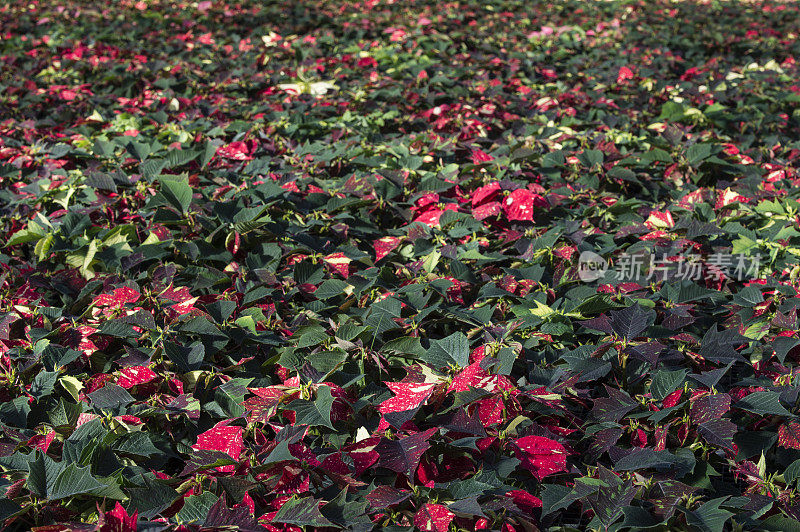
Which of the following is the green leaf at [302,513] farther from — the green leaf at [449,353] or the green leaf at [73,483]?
the green leaf at [449,353]

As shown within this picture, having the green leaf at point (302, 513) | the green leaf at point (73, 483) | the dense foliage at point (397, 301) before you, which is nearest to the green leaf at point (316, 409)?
the dense foliage at point (397, 301)

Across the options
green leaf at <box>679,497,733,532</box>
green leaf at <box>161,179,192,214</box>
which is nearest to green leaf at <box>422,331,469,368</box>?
green leaf at <box>679,497,733,532</box>

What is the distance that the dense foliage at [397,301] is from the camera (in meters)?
1.38

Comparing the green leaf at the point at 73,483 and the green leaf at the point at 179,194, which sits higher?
the green leaf at the point at 179,194

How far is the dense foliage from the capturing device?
4.51 feet

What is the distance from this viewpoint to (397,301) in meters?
1.85

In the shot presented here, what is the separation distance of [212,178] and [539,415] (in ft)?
5.35
